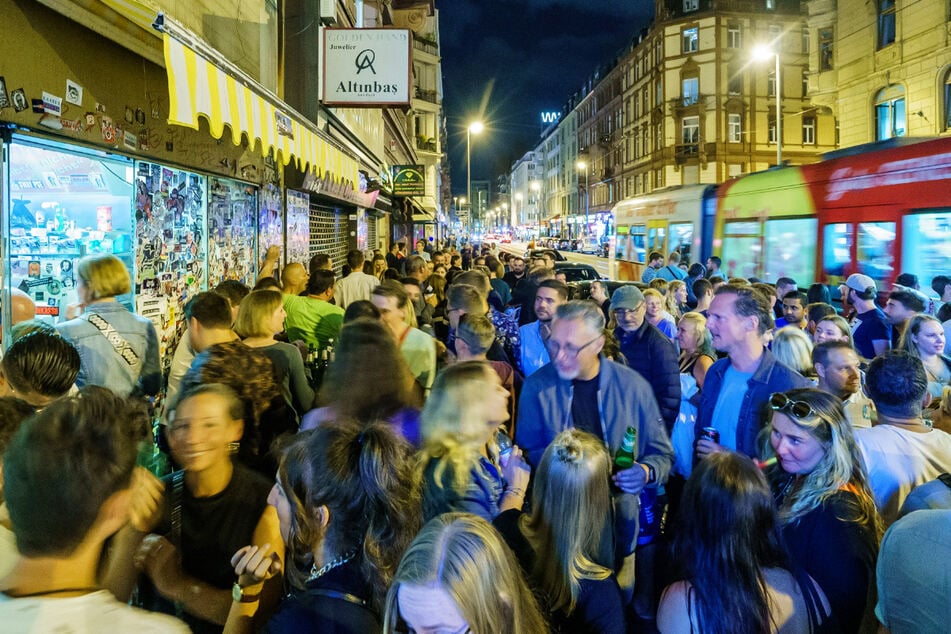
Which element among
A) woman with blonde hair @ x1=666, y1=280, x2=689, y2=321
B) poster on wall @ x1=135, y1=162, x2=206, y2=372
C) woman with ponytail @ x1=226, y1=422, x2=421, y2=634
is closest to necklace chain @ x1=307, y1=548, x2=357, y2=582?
woman with ponytail @ x1=226, y1=422, x2=421, y2=634

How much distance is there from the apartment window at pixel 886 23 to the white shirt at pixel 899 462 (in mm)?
22109

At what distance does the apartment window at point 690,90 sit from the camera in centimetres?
5353

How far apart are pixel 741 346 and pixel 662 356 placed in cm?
123

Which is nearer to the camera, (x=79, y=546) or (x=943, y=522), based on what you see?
(x=79, y=546)

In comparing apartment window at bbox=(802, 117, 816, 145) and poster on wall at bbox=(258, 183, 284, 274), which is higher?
apartment window at bbox=(802, 117, 816, 145)

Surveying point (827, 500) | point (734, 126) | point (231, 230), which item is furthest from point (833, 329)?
point (734, 126)

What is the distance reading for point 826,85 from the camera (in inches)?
971

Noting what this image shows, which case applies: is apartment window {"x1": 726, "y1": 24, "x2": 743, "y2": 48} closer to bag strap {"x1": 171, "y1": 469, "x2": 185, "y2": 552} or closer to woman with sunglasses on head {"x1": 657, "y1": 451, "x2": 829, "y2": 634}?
woman with sunglasses on head {"x1": 657, "y1": 451, "x2": 829, "y2": 634}

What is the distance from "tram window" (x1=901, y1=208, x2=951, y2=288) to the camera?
9641 millimetres

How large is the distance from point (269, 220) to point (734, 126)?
165 ft

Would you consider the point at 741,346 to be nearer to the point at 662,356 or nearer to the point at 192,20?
the point at 662,356

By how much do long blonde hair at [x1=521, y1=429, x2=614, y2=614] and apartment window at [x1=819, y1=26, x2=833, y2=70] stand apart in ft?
90.0

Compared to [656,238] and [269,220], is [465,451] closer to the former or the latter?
[269,220]

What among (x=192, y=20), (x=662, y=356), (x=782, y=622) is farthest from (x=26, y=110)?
(x=782, y=622)
